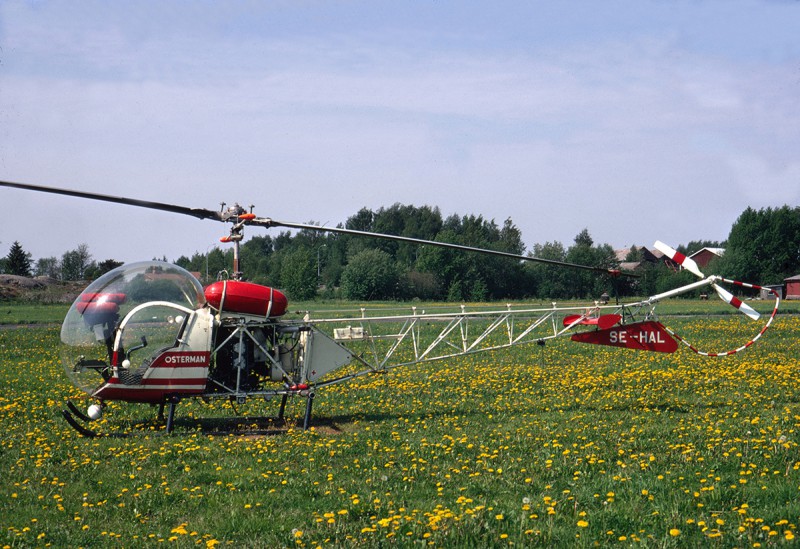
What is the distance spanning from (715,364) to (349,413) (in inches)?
409

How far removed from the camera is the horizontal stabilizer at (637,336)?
14.2 metres

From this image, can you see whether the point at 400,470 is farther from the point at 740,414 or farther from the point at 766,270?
the point at 766,270

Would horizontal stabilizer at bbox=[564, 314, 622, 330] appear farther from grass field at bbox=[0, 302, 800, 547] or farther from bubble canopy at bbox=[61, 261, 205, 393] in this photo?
bubble canopy at bbox=[61, 261, 205, 393]

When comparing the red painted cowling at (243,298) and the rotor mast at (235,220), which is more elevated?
the rotor mast at (235,220)

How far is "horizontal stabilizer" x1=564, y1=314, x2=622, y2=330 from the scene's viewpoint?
14.4 m

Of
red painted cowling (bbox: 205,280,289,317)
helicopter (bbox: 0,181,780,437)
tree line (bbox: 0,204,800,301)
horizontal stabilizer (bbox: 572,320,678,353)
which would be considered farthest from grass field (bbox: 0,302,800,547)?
tree line (bbox: 0,204,800,301)

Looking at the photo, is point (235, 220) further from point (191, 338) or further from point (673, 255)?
point (673, 255)

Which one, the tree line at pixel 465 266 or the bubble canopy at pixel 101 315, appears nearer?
the bubble canopy at pixel 101 315

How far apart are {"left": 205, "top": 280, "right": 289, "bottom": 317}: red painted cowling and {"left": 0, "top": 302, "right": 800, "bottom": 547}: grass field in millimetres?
2137

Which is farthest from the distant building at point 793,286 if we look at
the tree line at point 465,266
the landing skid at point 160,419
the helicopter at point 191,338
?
the landing skid at point 160,419

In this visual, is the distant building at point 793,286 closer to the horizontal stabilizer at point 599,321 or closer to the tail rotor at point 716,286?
the tail rotor at point 716,286

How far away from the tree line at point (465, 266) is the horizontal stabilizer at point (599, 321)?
34469 millimetres

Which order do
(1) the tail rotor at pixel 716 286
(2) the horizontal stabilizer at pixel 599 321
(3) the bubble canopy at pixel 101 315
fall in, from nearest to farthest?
(3) the bubble canopy at pixel 101 315 → (1) the tail rotor at pixel 716 286 → (2) the horizontal stabilizer at pixel 599 321

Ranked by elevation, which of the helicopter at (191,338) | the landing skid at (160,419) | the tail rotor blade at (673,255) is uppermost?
the tail rotor blade at (673,255)
